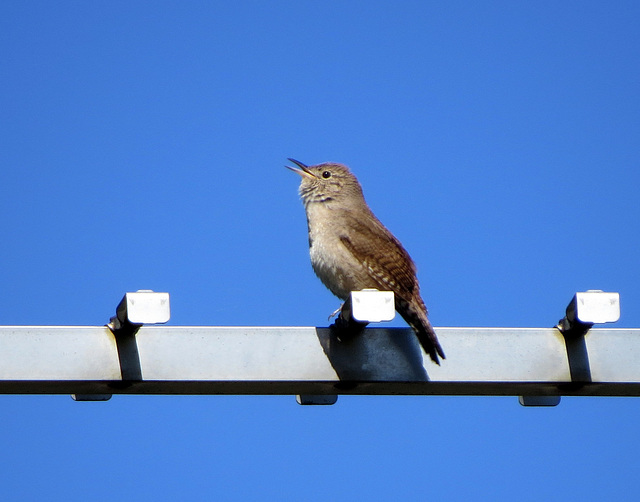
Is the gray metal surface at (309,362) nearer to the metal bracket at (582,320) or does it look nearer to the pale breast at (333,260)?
the metal bracket at (582,320)

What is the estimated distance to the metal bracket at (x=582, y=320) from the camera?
2.63m

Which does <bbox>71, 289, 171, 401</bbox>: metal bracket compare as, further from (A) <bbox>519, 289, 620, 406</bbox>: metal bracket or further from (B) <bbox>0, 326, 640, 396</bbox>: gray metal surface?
(A) <bbox>519, 289, 620, 406</bbox>: metal bracket

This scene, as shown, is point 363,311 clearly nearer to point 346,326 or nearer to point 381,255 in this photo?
point 346,326

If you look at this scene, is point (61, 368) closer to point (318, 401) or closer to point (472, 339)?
point (318, 401)

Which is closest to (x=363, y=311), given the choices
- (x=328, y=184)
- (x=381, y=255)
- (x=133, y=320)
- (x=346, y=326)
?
(x=346, y=326)

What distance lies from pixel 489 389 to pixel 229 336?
81 cm

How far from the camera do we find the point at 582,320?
2643 mm

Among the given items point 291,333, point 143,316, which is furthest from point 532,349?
point 143,316

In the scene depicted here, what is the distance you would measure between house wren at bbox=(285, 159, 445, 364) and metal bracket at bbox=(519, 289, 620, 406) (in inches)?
61.1

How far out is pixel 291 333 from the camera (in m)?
2.63

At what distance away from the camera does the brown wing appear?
5.00 metres

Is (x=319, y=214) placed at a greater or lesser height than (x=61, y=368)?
greater

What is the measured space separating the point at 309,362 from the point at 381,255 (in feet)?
8.87

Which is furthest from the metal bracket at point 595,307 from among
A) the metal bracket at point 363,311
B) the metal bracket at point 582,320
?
the metal bracket at point 363,311
